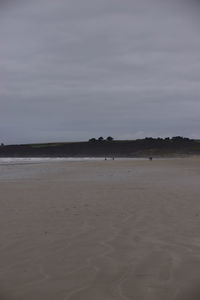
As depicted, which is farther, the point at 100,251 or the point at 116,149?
A: the point at 116,149

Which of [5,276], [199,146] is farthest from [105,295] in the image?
[199,146]

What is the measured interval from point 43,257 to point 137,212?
3.27 meters

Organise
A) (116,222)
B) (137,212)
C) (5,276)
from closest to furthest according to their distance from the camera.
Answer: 1. (5,276)
2. (116,222)
3. (137,212)

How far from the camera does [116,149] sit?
70.1m

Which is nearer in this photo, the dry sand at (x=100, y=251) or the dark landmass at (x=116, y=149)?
the dry sand at (x=100, y=251)

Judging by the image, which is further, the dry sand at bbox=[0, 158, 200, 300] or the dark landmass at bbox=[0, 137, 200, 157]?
the dark landmass at bbox=[0, 137, 200, 157]

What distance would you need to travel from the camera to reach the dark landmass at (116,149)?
194 feet

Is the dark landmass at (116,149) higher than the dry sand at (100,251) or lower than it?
higher

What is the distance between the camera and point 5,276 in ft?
14.0

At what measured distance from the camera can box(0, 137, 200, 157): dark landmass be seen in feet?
194

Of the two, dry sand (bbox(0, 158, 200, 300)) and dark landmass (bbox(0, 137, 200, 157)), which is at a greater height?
dark landmass (bbox(0, 137, 200, 157))

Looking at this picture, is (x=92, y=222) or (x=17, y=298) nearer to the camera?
(x=17, y=298)

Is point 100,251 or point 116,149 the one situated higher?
point 116,149

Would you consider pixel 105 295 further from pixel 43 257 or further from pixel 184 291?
pixel 43 257
